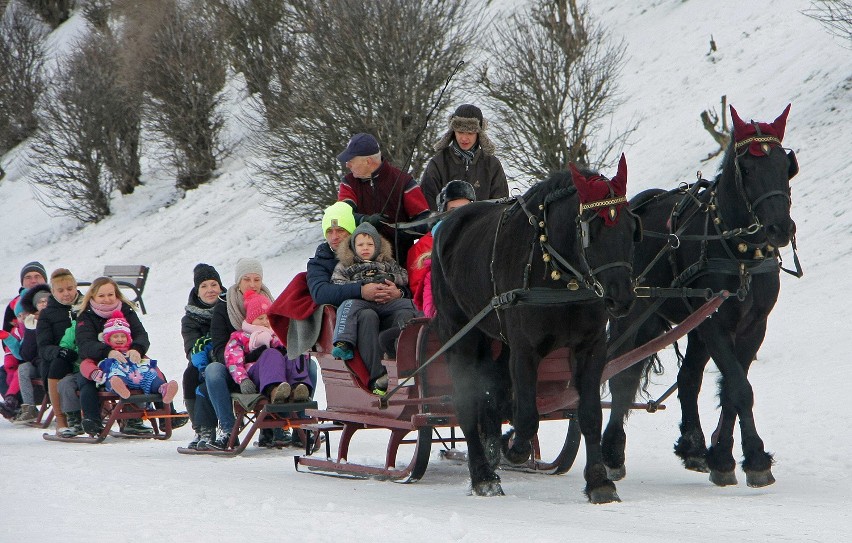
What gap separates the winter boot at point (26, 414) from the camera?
11.9 meters

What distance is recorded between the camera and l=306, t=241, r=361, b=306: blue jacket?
748cm

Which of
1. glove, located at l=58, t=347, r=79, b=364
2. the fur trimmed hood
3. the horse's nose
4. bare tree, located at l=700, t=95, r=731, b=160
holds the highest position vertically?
bare tree, located at l=700, t=95, r=731, b=160

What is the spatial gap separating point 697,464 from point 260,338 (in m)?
3.51

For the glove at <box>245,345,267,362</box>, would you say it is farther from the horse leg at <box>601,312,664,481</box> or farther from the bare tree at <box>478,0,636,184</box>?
the bare tree at <box>478,0,636,184</box>

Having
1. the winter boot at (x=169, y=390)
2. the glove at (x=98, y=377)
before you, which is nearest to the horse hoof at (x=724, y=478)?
the winter boot at (x=169, y=390)

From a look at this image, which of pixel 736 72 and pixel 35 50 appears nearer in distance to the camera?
pixel 736 72

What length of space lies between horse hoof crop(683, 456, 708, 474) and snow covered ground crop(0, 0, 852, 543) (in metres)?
0.05

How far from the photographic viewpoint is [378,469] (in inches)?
288

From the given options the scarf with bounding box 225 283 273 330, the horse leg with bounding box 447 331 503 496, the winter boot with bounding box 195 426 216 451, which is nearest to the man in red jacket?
the horse leg with bounding box 447 331 503 496

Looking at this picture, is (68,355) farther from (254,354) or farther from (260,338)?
(260,338)

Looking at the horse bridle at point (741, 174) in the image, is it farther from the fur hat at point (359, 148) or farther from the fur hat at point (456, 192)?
the fur hat at point (359, 148)

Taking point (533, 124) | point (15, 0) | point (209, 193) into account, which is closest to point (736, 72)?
point (533, 124)

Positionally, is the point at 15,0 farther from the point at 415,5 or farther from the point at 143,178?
the point at 415,5

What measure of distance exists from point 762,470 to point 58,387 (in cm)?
677
